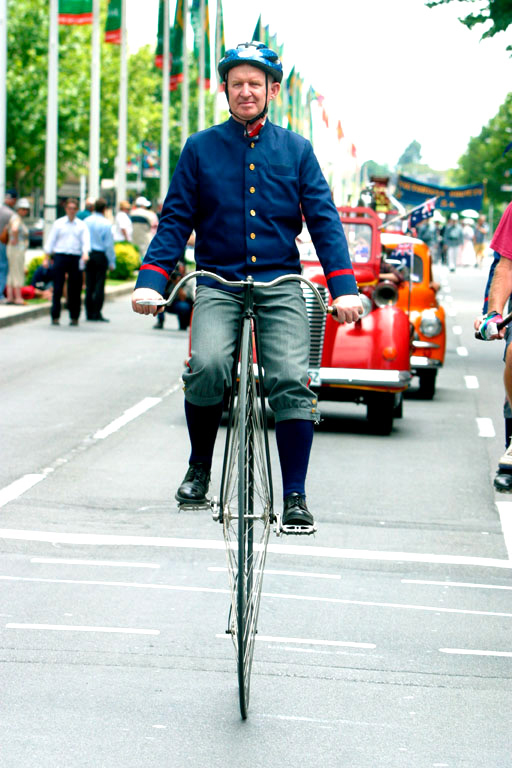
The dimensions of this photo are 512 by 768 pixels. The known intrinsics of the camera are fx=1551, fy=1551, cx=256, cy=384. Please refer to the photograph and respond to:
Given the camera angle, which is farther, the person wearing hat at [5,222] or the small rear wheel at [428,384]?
the person wearing hat at [5,222]

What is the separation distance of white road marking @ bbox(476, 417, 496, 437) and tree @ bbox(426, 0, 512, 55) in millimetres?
9193

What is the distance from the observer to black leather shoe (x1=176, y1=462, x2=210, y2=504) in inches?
221

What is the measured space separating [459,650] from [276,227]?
1894 mm

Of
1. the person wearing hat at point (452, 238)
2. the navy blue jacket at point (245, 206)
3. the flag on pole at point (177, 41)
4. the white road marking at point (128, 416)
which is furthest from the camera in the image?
the person wearing hat at point (452, 238)

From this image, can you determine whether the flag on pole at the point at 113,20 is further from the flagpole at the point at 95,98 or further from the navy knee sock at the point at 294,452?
the navy knee sock at the point at 294,452

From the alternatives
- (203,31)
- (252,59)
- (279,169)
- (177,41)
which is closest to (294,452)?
(279,169)

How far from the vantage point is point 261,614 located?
6.75 metres

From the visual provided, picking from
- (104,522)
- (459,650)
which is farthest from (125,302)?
(459,650)

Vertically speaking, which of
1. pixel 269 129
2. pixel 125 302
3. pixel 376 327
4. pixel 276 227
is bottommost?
pixel 125 302

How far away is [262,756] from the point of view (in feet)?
15.6

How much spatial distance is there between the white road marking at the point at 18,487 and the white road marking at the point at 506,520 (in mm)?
3061

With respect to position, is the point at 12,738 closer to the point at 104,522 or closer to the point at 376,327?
the point at 104,522

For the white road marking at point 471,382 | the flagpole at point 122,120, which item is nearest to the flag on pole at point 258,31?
the flagpole at point 122,120

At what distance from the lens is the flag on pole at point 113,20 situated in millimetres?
42844
